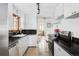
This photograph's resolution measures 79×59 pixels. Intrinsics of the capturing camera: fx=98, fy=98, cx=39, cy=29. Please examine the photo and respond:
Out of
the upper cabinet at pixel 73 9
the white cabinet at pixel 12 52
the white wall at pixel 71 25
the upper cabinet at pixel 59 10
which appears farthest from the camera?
A: the white wall at pixel 71 25

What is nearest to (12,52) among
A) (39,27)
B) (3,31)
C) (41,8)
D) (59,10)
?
(3,31)

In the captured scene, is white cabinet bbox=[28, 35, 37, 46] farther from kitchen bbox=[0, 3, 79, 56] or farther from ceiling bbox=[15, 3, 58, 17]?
ceiling bbox=[15, 3, 58, 17]

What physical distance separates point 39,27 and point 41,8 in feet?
1.08

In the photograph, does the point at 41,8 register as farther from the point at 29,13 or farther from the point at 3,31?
the point at 3,31

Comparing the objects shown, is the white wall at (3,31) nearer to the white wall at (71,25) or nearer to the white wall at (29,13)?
the white wall at (29,13)

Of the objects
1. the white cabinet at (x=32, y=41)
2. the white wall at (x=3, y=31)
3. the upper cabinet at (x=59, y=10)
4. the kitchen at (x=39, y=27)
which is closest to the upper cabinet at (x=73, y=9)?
the kitchen at (x=39, y=27)

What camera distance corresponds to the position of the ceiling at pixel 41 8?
1.53 meters

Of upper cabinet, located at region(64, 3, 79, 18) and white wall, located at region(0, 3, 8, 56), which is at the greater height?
upper cabinet, located at region(64, 3, 79, 18)

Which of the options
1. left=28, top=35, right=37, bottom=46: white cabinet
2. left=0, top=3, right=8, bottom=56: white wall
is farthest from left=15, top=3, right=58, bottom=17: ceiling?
left=28, top=35, right=37, bottom=46: white cabinet

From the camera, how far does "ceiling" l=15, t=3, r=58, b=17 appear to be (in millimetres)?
1525

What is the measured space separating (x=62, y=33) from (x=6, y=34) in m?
1.00

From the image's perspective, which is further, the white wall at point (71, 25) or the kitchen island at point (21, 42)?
the white wall at point (71, 25)

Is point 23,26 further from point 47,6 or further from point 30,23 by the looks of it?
point 47,6

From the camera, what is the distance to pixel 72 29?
198 cm
